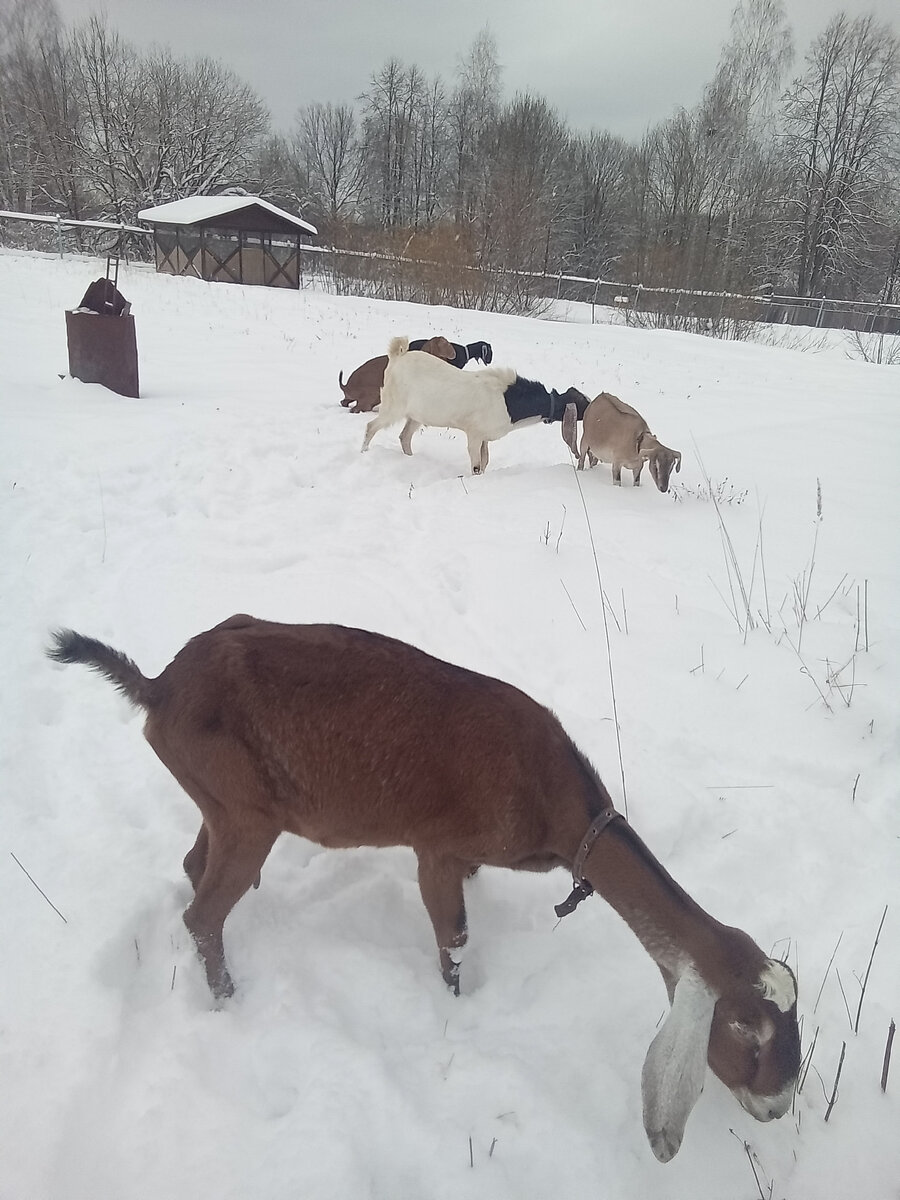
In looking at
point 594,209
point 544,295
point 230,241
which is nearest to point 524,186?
point 544,295

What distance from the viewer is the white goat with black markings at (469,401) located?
7.89m

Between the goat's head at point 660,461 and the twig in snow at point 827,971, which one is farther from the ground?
the goat's head at point 660,461

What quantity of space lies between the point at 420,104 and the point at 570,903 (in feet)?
197

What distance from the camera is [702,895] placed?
106 inches

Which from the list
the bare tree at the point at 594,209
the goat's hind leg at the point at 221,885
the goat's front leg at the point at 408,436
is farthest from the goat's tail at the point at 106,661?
the bare tree at the point at 594,209

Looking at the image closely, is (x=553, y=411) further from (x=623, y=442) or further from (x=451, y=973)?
(x=451, y=973)

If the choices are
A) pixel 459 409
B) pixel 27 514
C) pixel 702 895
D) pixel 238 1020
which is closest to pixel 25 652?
pixel 27 514

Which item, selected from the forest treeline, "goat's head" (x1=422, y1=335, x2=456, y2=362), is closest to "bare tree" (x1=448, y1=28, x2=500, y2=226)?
the forest treeline

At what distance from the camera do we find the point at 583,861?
2.15 metres

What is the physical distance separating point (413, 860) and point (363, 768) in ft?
2.60

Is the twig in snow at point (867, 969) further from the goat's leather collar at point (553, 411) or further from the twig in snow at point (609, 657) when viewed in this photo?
the goat's leather collar at point (553, 411)

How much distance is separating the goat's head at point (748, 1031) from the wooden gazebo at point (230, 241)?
30.0 metres

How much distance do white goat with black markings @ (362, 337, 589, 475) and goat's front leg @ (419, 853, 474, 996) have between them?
5981 millimetres

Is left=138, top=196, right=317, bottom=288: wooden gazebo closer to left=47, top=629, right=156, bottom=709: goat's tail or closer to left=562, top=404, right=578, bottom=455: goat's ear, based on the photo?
left=562, top=404, right=578, bottom=455: goat's ear
